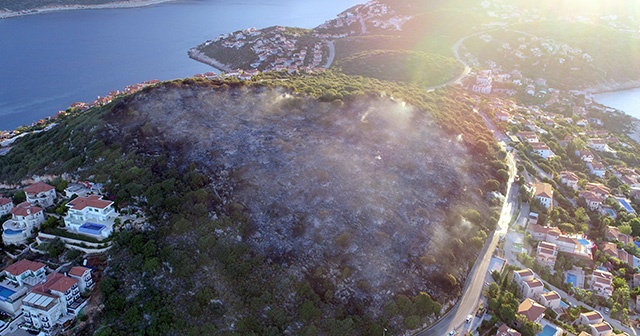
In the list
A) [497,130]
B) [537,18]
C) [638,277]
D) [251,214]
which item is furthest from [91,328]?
[537,18]

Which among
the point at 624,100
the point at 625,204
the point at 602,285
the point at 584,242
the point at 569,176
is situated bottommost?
the point at 624,100

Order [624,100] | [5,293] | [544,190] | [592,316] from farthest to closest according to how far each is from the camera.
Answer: [624,100] → [544,190] → [592,316] → [5,293]

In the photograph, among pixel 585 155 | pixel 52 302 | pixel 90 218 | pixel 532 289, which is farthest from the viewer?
pixel 585 155

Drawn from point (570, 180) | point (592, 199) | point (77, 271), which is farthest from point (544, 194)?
point (77, 271)

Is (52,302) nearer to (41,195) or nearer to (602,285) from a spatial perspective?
(41,195)

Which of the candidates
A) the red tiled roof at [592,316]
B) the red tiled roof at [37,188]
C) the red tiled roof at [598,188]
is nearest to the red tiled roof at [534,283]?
the red tiled roof at [592,316]
